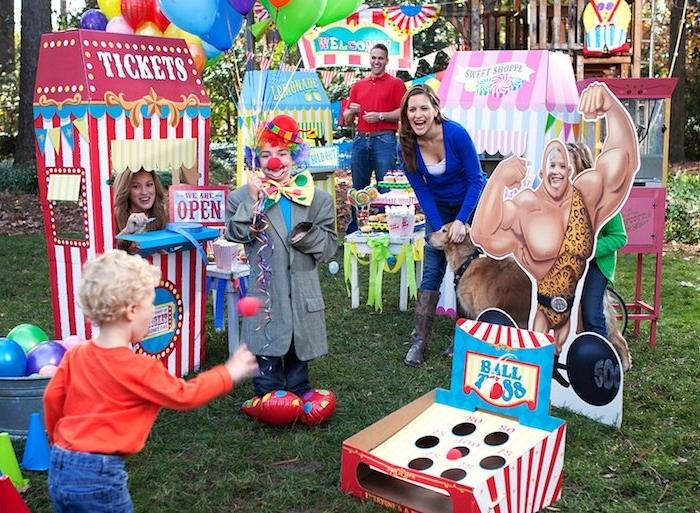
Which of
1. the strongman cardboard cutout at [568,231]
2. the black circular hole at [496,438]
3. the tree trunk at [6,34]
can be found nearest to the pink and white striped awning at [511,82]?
the strongman cardboard cutout at [568,231]

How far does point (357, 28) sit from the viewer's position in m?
11.1

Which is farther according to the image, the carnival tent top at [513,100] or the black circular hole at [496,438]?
the carnival tent top at [513,100]

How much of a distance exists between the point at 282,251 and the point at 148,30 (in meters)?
2.02

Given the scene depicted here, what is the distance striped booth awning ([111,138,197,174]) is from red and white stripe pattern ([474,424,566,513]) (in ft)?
8.73

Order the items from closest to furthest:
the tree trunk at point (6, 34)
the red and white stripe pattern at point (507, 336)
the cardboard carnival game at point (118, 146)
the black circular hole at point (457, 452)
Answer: the black circular hole at point (457, 452) → the red and white stripe pattern at point (507, 336) → the cardboard carnival game at point (118, 146) → the tree trunk at point (6, 34)

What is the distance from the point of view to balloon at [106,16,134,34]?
472 cm

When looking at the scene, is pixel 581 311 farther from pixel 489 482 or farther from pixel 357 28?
pixel 357 28

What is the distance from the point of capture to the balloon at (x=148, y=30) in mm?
4863

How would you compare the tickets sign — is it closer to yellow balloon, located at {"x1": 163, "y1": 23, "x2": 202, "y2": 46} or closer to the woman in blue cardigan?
yellow balloon, located at {"x1": 163, "y1": 23, "x2": 202, "y2": 46}

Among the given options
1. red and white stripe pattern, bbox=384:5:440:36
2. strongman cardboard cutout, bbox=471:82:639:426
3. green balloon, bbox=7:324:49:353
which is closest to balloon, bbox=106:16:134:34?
green balloon, bbox=7:324:49:353

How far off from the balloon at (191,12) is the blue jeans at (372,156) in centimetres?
411

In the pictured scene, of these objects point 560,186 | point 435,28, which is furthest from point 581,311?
point 435,28

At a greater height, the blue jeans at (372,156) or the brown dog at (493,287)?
the blue jeans at (372,156)

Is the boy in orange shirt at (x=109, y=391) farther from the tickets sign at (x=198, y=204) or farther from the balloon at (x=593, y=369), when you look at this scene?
the tickets sign at (x=198, y=204)
